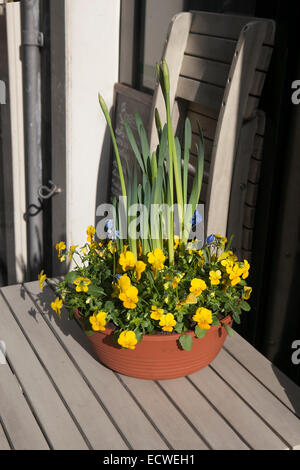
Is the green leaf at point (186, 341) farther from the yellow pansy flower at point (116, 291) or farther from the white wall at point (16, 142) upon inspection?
the white wall at point (16, 142)

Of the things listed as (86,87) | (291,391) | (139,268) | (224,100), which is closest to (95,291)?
(139,268)

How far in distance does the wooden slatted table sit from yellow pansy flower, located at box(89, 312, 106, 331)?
0.19 meters

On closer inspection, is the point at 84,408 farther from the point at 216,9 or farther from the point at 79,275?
the point at 216,9

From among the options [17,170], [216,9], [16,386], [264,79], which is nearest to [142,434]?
[16,386]

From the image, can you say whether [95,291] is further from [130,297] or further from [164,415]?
[164,415]

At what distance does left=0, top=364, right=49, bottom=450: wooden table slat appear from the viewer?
1.35 m

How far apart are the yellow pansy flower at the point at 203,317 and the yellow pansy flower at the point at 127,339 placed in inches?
6.3

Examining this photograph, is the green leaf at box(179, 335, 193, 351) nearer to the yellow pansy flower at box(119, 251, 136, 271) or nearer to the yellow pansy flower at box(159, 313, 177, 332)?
the yellow pansy flower at box(159, 313, 177, 332)

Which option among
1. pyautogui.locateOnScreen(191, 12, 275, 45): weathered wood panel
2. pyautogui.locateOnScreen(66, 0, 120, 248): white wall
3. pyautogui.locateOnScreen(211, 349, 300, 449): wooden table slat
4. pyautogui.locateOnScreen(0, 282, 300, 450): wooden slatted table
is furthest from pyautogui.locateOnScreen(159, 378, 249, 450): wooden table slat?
pyautogui.locateOnScreen(66, 0, 120, 248): white wall

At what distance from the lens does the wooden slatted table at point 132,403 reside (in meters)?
1.37

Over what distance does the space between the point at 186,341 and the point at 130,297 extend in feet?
0.61

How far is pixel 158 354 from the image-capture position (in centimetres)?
150

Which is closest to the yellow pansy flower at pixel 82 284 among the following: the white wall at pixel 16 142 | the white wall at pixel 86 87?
the white wall at pixel 86 87
